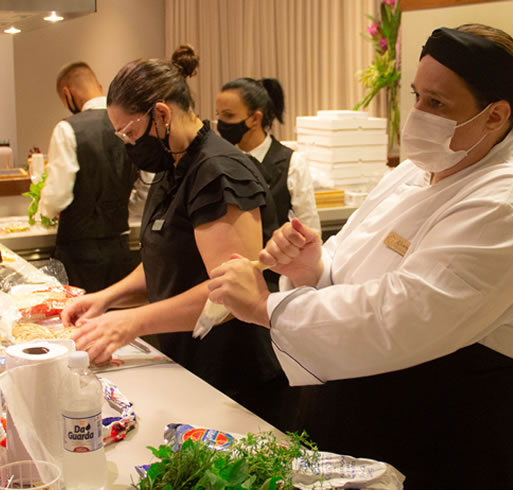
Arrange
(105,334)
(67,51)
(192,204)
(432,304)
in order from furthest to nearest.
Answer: (67,51), (192,204), (105,334), (432,304)

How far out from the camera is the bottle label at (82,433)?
3.48 feet

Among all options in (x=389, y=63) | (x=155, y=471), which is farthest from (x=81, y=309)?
(x=389, y=63)

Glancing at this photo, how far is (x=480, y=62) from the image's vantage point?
1.40 metres

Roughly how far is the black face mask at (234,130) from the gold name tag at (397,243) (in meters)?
2.23

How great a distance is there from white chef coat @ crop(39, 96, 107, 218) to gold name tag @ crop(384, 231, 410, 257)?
2.45m

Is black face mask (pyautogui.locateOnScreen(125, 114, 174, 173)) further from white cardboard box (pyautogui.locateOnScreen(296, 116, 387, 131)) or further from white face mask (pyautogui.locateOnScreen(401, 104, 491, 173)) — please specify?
white cardboard box (pyautogui.locateOnScreen(296, 116, 387, 131))

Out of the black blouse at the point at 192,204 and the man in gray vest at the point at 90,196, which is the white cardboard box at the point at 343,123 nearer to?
the man in gray vest at the point at 90,196

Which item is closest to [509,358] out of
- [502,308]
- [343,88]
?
[502,308]

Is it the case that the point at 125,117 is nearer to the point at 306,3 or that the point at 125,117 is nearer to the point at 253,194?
the point at 253,194

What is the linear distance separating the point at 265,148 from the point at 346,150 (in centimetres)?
74

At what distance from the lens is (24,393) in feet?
3.54

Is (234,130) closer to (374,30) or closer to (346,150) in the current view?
(346,150)

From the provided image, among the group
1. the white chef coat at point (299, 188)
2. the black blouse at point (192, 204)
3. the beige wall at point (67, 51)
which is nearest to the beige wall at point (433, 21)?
the white chef coat at point (299, 188)

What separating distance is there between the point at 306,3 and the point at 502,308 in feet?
17.9
